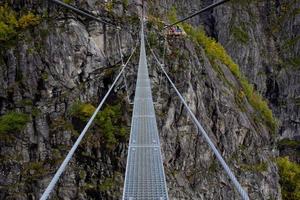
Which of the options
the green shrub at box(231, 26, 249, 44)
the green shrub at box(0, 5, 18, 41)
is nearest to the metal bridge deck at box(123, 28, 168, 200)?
the green shrub at box(0, 5, 18, 41)

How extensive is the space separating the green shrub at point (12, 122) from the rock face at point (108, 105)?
0.26 meters

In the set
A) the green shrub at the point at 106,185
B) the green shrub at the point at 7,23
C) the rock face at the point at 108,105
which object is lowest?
the green shrub at the point at 106,185

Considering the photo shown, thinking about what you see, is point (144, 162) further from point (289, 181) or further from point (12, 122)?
point (289, 181)

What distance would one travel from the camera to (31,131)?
18469mm

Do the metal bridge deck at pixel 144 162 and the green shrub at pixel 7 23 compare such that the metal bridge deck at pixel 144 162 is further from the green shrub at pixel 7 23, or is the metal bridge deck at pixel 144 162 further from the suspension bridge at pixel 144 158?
the green shrub at pixel 7 23

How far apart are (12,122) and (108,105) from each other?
439 cm

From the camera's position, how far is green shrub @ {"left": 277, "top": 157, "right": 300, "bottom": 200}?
1332 inches

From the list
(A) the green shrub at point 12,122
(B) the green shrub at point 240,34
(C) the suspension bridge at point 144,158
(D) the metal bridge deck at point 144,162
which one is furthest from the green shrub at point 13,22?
(B) the green shrub at point 240,34

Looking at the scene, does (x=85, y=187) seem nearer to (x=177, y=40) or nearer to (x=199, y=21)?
(x=177, y=40)

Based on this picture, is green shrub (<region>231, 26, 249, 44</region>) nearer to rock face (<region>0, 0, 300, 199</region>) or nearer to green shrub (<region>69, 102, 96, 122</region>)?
rock face (<region>0, 0, 300, 199</region>)

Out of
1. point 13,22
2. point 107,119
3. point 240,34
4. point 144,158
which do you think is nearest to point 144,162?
point 144,158

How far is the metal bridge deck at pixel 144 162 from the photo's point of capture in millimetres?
8492

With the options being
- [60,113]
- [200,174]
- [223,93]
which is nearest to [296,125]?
[223,93]

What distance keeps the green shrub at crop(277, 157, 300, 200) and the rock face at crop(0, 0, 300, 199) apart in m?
9.00
